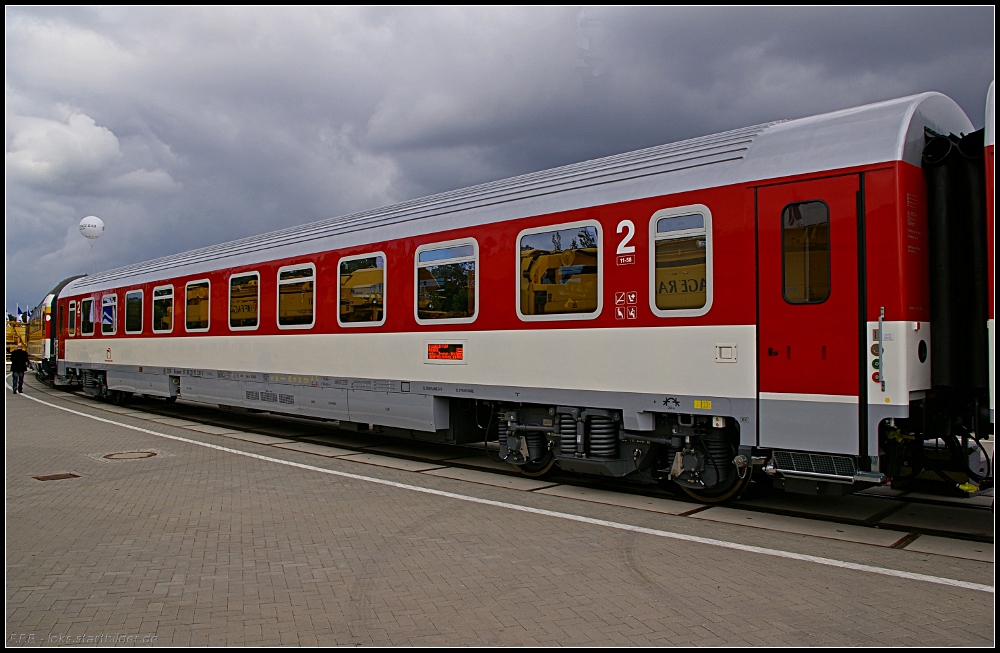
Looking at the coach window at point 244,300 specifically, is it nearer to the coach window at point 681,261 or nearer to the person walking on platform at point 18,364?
the coach window at point 681,261

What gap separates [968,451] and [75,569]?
7794mm

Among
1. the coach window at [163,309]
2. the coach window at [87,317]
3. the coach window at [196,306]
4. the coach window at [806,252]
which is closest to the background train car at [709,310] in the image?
the coach window at [806,252]

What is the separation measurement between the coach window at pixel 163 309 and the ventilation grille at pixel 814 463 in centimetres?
1445

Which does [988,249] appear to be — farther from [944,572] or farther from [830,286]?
[944,572]

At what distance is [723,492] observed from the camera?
8.02 meters

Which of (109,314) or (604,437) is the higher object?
(109,314)

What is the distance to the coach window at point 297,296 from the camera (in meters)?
12.8

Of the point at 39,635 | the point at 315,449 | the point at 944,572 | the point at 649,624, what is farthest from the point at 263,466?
the point at 944,572

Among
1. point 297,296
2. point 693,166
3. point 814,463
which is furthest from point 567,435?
point 297,296

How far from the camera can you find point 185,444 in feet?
43.5

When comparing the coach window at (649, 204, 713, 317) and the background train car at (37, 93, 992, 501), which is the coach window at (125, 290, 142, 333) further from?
the coach window at (649, 204, 713, 317)

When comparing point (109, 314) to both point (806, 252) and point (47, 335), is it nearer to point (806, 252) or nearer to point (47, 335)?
point (47, 335)

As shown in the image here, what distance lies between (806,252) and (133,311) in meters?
17.1

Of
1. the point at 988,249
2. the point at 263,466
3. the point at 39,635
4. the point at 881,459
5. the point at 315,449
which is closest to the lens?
the point at 39,635
